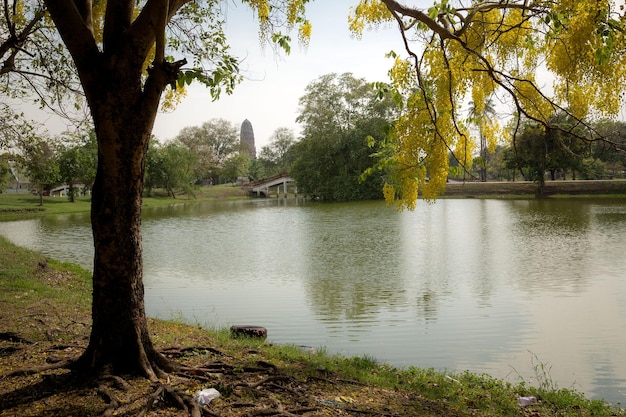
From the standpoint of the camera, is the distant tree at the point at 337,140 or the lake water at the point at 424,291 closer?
the lake water at the point at 424,291

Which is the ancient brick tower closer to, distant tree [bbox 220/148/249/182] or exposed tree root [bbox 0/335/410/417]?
distant tree [bbox 220/148/249/182]

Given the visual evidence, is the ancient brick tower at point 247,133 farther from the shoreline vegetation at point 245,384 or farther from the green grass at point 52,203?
the shoreline vegetation at point 245,384

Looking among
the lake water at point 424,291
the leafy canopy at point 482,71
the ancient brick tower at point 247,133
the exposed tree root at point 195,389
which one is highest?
the ancient brick tower at point 247,133

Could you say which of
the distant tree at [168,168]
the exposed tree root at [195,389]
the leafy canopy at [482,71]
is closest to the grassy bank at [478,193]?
the distant tree at [168,168]

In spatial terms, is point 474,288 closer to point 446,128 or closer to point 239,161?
point 446,128

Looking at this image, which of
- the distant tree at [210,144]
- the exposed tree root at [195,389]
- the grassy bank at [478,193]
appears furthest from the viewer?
the distant tree at [210,144]

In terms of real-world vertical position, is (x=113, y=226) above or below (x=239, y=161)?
below

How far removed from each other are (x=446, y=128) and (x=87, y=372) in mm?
5121

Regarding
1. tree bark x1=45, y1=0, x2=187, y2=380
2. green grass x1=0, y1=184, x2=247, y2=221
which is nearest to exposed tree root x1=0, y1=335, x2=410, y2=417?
tree bark x1=45, y1=0, x2=187, y2=380

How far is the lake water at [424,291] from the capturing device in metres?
6.46

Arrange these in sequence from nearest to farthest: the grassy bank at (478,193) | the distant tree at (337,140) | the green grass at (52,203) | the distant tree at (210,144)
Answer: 1. the green grass at (52,203)
2. the grassy bank at (478,193)
3. the distant tree at (337,140)
4. the distant tree at (210,144)

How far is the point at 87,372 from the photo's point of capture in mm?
3875

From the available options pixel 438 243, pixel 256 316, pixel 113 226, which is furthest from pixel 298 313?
pixel 438 243

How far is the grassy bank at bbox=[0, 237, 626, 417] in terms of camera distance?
3582mm
